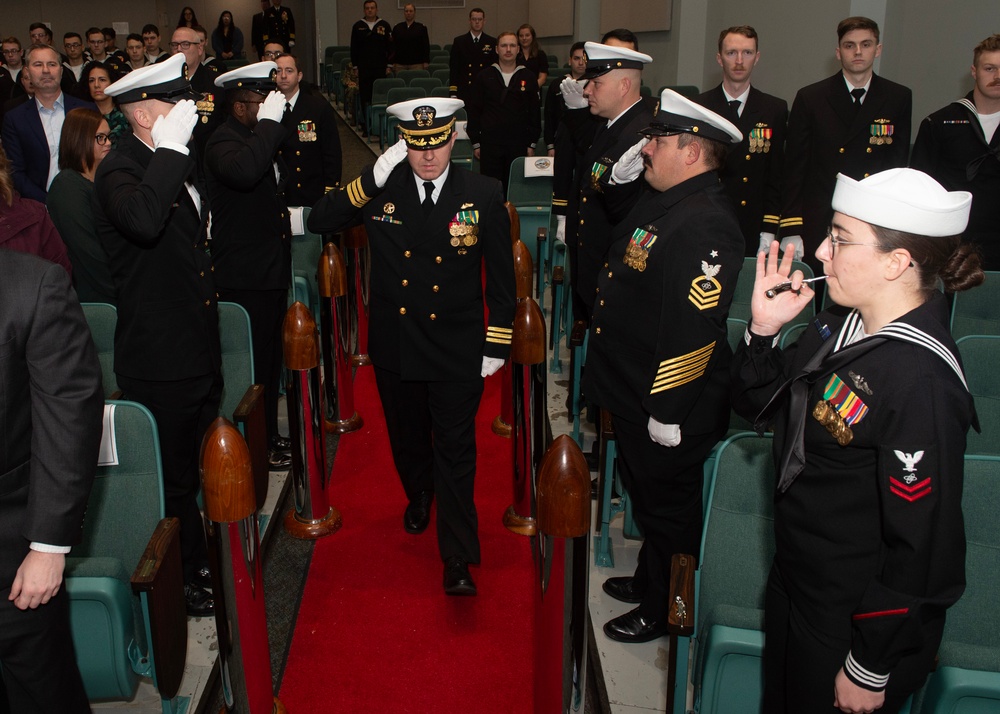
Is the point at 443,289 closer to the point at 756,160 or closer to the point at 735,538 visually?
the point at 735,538

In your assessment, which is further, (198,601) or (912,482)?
(198,601)

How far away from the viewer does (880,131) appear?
172 inches

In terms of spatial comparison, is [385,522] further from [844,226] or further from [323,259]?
[844,226]

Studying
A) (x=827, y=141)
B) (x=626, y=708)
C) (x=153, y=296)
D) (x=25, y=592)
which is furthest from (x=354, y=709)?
(x=827, y=141)

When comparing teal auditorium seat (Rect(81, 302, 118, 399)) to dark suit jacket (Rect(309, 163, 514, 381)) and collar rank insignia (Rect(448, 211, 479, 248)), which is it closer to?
dark suit jacket (Rect(309, 163, 514, 381))

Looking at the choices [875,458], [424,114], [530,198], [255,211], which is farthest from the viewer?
[530,198]

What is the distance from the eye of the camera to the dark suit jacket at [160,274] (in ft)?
8.35

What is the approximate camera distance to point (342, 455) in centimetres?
411

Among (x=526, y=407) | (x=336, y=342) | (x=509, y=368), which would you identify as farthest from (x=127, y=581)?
(x=509, y=368)

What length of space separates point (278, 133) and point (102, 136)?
695mm

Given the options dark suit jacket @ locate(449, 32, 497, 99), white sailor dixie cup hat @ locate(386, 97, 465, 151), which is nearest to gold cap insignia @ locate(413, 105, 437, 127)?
white sailor dixie cup hat @ locate(386, 97, 465, 151)

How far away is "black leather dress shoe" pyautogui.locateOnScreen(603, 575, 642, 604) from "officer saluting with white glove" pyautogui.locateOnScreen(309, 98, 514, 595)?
467 mm

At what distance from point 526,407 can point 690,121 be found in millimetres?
1339

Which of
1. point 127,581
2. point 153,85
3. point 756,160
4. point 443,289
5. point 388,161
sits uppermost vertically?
point 153,85
